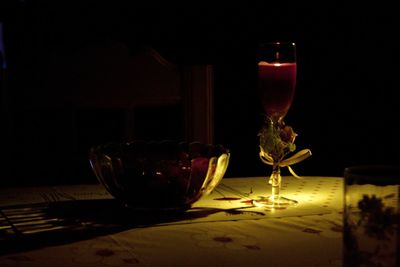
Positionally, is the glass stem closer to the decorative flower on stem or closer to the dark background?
the decorative flower on stem

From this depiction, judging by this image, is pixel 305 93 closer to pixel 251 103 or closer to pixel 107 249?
pixel 251 103

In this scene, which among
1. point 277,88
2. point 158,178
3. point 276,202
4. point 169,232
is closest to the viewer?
point 169,232

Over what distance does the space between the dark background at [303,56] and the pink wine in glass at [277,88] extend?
6.69ft

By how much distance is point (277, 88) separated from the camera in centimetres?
131

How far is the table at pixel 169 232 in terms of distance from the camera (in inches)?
32.3

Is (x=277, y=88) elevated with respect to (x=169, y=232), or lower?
elevated

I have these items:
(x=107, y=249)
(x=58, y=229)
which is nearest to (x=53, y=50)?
(x=58, y=229)

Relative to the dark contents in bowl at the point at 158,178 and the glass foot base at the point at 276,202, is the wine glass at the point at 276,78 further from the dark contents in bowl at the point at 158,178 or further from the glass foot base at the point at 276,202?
the dark contents in bowl at the point at 158,178

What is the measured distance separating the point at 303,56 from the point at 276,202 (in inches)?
90.2

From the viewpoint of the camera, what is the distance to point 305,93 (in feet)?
11.1

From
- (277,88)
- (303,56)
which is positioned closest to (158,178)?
(277,88)

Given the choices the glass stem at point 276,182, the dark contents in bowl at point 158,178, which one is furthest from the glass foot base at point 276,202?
the dark contents in bowl at point 158,178

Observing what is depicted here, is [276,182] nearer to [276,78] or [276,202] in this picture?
[276,202]

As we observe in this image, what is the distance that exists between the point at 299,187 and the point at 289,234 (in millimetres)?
432
